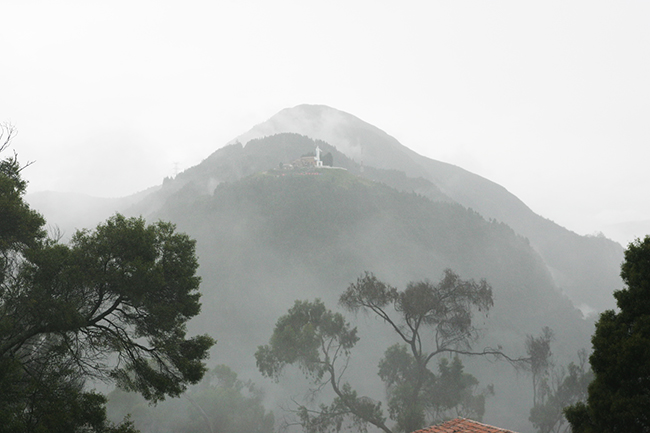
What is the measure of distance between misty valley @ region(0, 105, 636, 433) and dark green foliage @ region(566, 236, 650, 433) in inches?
360

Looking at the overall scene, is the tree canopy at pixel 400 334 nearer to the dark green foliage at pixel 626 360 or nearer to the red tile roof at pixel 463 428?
the red tile roof at pixel 463 428

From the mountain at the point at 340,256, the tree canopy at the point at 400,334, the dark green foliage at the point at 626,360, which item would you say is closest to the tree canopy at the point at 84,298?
the dark green foliage at the point at 626,360

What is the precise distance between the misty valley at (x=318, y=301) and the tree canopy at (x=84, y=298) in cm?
6

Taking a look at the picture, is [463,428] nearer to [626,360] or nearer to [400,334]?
[626,360]

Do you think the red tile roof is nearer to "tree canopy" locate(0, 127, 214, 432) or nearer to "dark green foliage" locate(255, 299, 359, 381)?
"tree canopy" locate(0, 127, 214, 432)

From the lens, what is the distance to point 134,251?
12.2 metres

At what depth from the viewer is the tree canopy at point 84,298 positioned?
10703mm

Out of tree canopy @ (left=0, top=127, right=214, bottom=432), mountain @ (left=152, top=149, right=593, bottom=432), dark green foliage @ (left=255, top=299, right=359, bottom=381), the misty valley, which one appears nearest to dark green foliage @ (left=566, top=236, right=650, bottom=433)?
the misty valley

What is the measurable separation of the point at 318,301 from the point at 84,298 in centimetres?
2001

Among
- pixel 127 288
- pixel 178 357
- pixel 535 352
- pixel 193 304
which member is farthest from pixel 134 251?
pixel 535 352

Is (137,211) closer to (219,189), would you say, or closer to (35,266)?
(219,189)

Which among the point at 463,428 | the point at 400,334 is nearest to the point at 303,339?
the point at 400,334

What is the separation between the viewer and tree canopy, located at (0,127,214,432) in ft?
35.1

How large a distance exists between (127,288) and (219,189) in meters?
107
